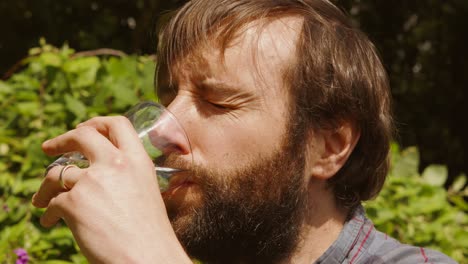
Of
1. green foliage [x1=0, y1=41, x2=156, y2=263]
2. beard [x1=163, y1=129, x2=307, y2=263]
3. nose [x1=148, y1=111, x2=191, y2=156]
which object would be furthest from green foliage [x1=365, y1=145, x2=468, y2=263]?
nose [x1=148, y1=111, x2=191, y2=156]

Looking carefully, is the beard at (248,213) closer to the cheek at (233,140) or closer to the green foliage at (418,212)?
the cheek at (233,140)

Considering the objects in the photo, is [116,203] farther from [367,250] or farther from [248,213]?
[367,250]

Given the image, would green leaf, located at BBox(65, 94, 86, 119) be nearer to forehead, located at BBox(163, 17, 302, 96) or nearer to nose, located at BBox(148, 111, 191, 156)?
forehead, located at BBox(163, 17, 302, 96)

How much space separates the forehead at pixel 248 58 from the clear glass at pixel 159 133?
0.80 feet

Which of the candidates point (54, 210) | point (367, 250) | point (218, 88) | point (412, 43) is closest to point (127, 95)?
point (218, 88)

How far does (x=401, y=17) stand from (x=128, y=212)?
5200mm

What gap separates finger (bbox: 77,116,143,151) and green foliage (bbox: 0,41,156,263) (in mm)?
1126

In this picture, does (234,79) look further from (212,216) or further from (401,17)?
(401,17)

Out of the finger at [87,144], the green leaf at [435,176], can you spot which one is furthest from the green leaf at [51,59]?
the green leaf at [435,176]

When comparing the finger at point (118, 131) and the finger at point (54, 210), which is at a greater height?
the finger at point (118, 131)

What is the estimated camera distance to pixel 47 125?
3080mm

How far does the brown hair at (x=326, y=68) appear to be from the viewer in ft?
7.17

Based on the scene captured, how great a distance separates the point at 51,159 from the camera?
2.91m

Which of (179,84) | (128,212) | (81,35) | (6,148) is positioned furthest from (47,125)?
(81,35)
